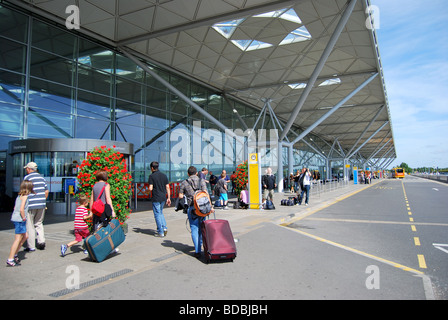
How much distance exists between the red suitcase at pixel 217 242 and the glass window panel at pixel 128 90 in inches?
599

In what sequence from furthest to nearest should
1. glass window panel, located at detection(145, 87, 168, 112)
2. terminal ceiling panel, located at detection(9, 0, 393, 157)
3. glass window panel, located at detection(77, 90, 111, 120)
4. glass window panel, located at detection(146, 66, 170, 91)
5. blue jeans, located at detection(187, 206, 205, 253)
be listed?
glass window panel, located at detection(146, 66, 170, 91)
glass window panel, located at detection(145, 87, 168, 112)
glass window panel, located at detection(77, 90, 111, 120)
terminal ceiling panel, located at detection(9, 0, 393, 157)
blue jeans, located at detection(187, 206, 205, 253)

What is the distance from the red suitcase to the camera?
5.58 metres

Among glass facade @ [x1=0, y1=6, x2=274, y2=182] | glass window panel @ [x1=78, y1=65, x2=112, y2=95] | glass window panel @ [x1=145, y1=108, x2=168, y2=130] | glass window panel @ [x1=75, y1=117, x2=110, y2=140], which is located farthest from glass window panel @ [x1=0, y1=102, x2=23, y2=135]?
glass window panel @ [x1=145, y1=108, x2=168, y2=130]

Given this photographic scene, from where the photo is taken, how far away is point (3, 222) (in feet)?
35.2

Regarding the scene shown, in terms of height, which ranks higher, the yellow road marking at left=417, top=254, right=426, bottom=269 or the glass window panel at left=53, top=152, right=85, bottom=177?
the glass window panel at left=53, top=152, right=85, bottom=177

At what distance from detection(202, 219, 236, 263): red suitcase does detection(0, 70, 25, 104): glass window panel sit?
12074 millimetres

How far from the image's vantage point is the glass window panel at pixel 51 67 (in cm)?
Result: 1454

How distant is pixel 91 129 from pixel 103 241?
41.1ft

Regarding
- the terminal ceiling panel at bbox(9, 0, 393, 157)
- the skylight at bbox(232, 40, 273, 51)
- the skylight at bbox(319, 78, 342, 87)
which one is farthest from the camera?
the skylight at bbox(319, 78, 342, 87)

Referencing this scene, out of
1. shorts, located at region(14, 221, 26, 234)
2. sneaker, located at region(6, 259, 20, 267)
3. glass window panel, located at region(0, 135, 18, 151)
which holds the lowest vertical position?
sneaker, located at region(6, 259, 20, 267)

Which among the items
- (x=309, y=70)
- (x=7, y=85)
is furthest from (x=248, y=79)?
(x=7, y=85)

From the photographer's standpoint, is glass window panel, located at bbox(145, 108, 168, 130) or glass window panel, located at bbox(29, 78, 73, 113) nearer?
glass window panel, located at bbox(29, 78, 73, 113)

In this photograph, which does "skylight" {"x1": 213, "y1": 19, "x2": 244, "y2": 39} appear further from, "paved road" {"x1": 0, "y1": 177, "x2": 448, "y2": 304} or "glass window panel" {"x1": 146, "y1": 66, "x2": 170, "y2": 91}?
"paved road" {"x1": 0, "y1": 177, "x2": 448, "y2": 304}

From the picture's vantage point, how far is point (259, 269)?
521 centimetres
